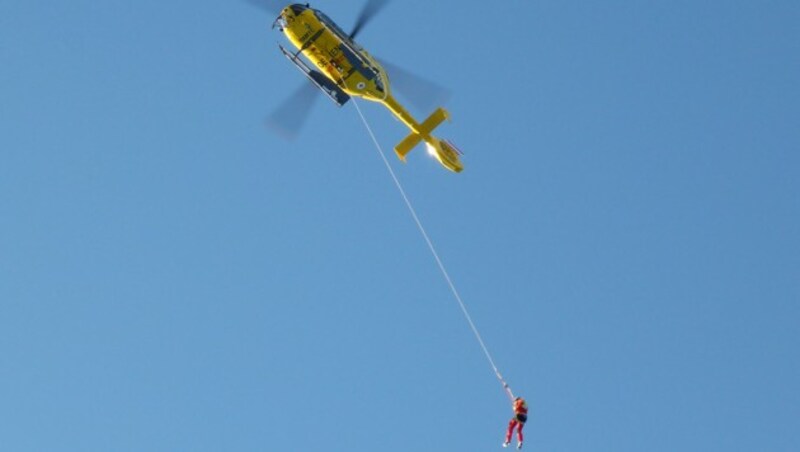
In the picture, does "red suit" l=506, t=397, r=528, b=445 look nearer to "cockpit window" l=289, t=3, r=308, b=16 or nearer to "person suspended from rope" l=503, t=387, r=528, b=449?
"person suspended from rope" l=503, t=387, r=528, b=449

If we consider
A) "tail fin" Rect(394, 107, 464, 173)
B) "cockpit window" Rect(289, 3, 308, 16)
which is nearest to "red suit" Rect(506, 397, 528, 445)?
"tail fin" Rect(394, 107, 464, 173)

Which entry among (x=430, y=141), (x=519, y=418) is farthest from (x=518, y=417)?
(x=430, y=141)

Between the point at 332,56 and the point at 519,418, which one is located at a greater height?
the point at 332,56

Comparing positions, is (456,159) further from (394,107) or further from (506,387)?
(506,387)

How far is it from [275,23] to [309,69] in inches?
90.7

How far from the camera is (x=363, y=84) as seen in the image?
2197 inches

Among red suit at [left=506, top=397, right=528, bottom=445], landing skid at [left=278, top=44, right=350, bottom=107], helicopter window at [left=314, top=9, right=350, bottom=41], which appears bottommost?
red suit at [left=506, top=397, right=528, bottom=445]

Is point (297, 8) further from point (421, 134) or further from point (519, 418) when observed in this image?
point (519, 418)

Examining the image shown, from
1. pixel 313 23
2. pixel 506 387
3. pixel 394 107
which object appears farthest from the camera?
pixel 394 107

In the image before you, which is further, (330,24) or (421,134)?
(421,134)

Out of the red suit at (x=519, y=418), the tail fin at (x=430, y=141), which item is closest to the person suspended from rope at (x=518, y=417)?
the red suit at (x=519, y=418)

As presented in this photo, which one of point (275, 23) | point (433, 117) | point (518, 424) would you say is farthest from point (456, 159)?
point (518, 424)

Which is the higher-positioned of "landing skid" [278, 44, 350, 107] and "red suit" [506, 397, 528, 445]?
"landing skid" [278, 44, 350, 107]

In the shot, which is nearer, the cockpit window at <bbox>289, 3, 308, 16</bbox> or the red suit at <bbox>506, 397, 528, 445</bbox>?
the red suit at <bbox>506, 397, 528, 445</bbox>
